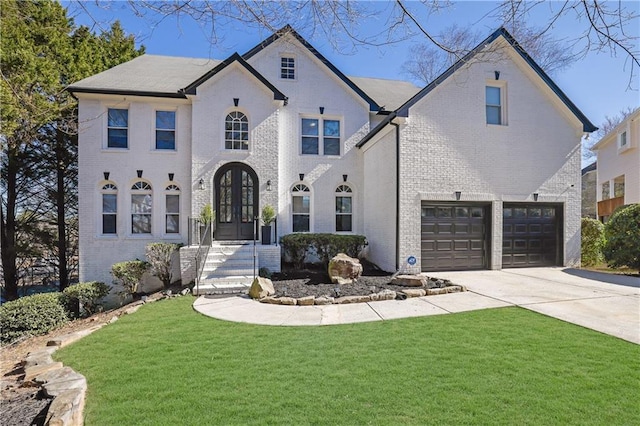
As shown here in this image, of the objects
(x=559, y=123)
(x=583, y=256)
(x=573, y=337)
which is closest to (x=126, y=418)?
(x=573, y=337)

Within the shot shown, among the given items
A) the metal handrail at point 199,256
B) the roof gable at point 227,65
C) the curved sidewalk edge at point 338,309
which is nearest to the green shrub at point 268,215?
the metal handrail at point 199,256

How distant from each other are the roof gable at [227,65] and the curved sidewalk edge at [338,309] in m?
7.71

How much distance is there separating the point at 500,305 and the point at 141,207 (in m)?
11.9

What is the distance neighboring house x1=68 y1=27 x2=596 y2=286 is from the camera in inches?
404

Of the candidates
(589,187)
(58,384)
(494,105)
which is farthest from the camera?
(589,187)

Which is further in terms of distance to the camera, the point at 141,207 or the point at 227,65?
the point at 141,207

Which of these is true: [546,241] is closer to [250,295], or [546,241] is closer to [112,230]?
[250,295]

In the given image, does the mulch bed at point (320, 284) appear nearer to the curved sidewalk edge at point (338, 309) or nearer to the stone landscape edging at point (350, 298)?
the stone landscape edging at point (350, 298)

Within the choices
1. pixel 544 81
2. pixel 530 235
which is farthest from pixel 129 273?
pixel 544 81

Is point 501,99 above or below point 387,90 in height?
below

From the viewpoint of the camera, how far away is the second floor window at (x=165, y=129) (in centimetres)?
1173

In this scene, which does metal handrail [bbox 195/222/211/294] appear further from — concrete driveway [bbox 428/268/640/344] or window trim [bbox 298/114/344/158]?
concrete driveway [bbox 428/268/640/344]

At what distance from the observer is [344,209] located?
42.0ft

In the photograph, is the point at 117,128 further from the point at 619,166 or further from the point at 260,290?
the point at 619,166
